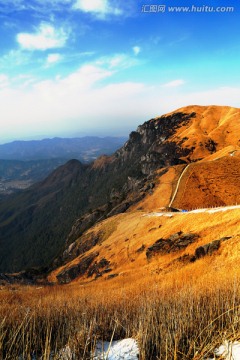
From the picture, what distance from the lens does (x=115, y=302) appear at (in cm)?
1287

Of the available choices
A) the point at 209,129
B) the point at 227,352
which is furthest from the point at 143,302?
the point at 209,129

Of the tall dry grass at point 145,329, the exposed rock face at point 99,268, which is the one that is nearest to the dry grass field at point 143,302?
the tall dry grass at point 145,329

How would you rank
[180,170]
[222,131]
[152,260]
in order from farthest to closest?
1. [222,131]
2. [180,170]
3. [152,260]

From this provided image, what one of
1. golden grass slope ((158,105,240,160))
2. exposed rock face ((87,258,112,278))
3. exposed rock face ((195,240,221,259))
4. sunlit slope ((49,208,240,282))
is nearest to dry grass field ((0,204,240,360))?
sunlit slope ((49,208,240,282))

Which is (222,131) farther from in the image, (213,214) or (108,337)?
(108,337)

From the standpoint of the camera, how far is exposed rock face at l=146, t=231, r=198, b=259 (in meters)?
35.9

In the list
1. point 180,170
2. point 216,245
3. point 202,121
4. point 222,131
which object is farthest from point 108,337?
point 202,121

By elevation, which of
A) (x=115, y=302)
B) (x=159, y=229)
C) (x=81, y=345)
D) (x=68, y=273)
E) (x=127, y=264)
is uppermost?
(x=81, y=345)

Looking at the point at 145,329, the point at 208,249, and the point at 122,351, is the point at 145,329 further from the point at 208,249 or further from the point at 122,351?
the point at 208,249

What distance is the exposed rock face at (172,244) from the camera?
3588cm

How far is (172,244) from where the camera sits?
128 ft

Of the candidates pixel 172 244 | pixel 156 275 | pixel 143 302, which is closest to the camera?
pixel 143 302

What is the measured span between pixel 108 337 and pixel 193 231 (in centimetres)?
3041

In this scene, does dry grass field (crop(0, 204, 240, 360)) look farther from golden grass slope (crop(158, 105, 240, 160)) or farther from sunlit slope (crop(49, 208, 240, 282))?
golden grass slope (crop(158, 105, 240, 160))
